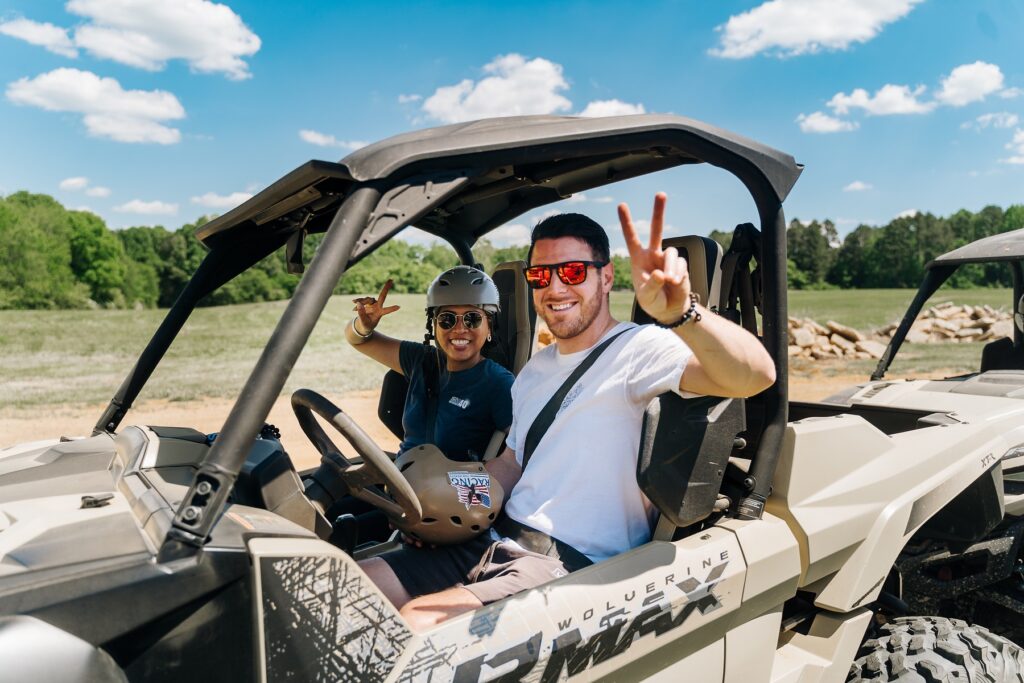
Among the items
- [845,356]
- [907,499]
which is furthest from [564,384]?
[845,356]

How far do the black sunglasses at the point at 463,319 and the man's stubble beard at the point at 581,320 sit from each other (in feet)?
2.94

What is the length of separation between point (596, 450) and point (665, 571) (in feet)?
1.32

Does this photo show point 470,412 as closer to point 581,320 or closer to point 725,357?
point 581,320

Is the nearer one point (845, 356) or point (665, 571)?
point (665, 571)

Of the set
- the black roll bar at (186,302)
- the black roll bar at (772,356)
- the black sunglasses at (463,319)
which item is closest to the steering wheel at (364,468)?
the black roll bar at (186,302)

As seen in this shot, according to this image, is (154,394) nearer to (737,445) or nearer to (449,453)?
(449,453)

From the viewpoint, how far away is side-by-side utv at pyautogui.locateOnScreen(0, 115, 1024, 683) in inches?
54.0

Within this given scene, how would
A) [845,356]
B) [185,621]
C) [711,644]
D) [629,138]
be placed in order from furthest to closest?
1. [845,356]
2. [711,644]
3. [629,138]
4. [185,621]

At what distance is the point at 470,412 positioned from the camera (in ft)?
10.7

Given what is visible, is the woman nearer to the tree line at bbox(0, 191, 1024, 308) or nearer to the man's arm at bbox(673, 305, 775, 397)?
the man's arm at bbox(673, 305, 775, 397)

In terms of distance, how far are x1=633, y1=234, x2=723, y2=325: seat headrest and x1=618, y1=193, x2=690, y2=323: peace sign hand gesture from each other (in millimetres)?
704

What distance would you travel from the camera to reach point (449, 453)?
3.23m

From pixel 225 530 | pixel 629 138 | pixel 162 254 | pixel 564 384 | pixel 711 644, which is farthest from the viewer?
pixel 162 254

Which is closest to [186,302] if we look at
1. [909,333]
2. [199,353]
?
[199,353]
